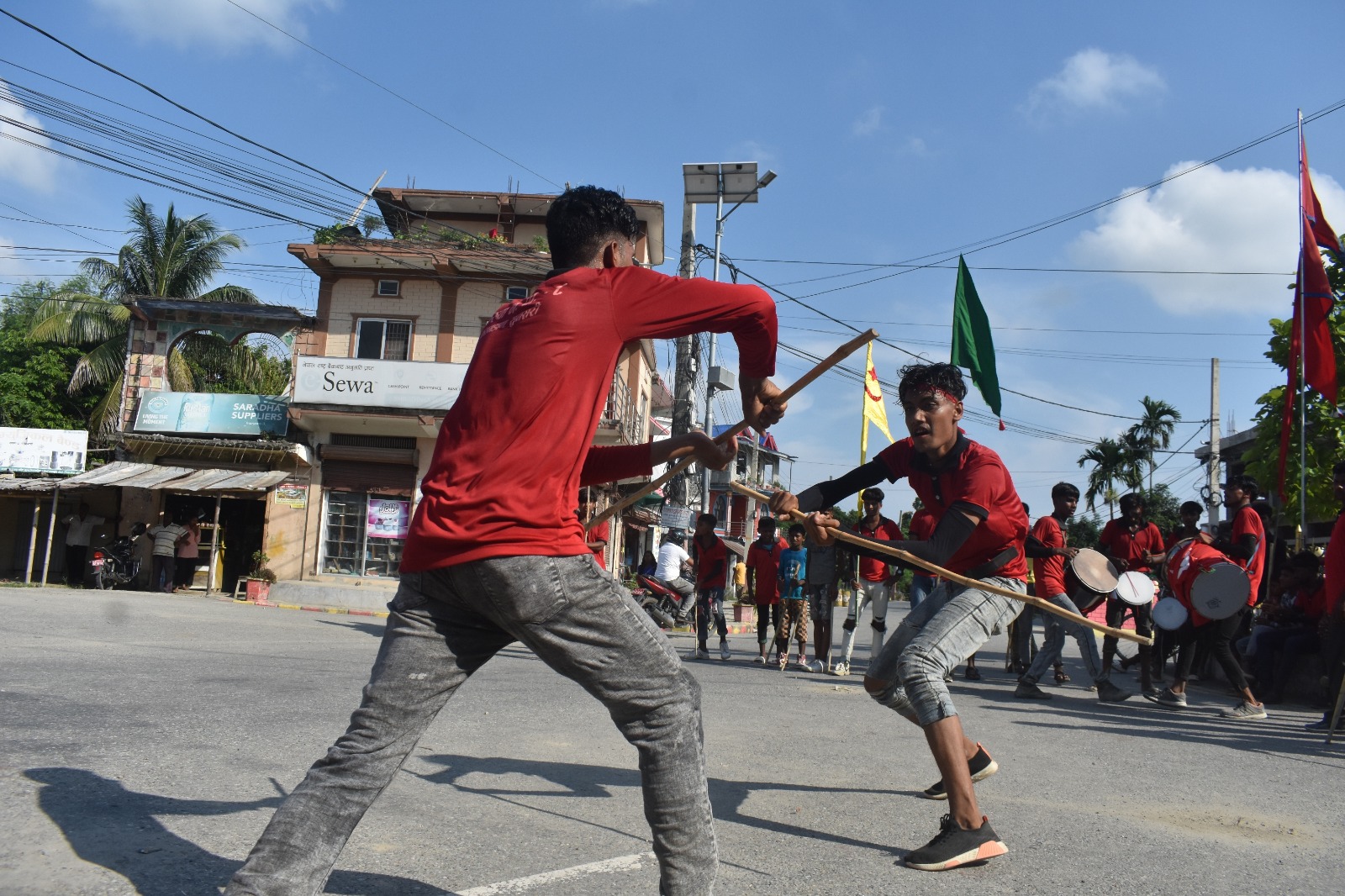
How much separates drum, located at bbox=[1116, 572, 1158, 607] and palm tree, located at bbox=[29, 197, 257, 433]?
94.2 feet

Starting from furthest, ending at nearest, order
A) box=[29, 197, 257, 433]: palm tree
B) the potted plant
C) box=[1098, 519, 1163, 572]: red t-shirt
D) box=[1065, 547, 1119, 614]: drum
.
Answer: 1. box=[29, 197, 257, 433]: palm tree
2. the potted plant
3. box=[1098, 519, 1163, 572]: red t-shirt
4. box=[1065, 547, 1119, 614]: drum

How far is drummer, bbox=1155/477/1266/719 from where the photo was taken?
27.6 feet

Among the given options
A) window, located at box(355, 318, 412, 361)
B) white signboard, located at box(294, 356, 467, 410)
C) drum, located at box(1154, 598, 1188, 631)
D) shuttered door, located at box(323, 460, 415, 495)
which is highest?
window, located at box(355, 318, 412, 361)

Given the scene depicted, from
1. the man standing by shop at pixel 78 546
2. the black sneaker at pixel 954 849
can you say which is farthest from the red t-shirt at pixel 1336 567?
the man standing by shop at pixel 78 546

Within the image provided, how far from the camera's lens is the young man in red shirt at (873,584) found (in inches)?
435

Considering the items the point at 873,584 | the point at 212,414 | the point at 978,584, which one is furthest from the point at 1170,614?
the point at 212,414

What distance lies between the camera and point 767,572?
1268 centimetres

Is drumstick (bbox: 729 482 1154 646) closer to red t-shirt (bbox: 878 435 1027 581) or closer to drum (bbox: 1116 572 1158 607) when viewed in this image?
red t-shirt (bbox: 878 435 1027 581)

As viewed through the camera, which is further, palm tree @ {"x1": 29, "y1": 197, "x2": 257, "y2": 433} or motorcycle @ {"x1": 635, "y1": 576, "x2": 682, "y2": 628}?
palm tree @ {"x1": 29, "y1": 197, "x2": 257, "y2": 433}

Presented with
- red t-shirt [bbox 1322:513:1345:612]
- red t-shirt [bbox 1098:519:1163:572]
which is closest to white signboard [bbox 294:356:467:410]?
red t-shirt [bbox 1098:519:1163:572]

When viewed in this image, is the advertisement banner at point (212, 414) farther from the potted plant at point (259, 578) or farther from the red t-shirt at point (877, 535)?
the red t-shirt at point (877, 535)

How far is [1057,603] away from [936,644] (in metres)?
6.52

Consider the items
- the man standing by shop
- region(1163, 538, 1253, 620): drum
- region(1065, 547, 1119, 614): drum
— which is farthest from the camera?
the man standing by shop

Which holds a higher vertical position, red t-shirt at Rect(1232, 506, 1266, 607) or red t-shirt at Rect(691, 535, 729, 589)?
red t-shirt at Rect(1232, 506, 1266, 607)
